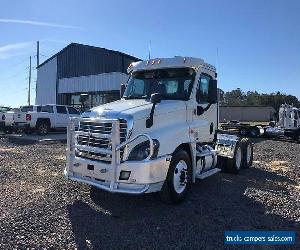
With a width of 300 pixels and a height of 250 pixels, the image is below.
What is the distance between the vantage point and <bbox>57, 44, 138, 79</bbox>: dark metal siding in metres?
35.1

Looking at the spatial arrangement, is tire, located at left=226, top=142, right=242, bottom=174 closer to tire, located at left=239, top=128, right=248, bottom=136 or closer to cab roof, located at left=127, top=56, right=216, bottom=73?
cab roof, located at left=127, top=56, right=216, bottom=73

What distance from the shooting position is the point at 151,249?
17.2 feet

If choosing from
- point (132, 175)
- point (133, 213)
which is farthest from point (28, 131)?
point (132, 175)

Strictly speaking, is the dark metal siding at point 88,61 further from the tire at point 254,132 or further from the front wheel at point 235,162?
the front wheel at point 235,162

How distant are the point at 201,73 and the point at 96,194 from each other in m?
3.69

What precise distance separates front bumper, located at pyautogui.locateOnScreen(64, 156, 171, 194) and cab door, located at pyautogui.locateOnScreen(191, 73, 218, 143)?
1.68m

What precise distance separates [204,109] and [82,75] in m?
31.5

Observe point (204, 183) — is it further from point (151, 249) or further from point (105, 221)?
point (151, 249)

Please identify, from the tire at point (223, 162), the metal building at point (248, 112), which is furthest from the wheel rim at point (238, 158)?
the metal building at point (248, 112)

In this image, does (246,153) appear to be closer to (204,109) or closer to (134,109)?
(204,109)

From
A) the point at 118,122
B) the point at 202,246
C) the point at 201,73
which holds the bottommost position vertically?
the point at 202,246

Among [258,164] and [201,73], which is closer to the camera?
[201,73]

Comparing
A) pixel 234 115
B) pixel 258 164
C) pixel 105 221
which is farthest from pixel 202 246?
pixel 234 115

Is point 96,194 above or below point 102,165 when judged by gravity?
below
